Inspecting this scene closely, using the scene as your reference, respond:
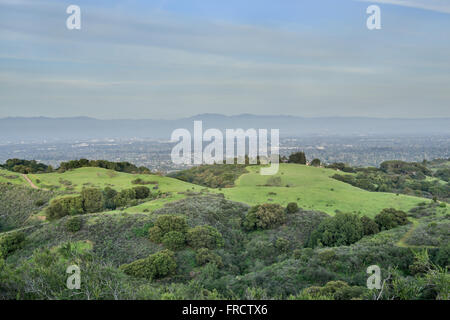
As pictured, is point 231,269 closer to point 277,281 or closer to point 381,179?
point 277,281

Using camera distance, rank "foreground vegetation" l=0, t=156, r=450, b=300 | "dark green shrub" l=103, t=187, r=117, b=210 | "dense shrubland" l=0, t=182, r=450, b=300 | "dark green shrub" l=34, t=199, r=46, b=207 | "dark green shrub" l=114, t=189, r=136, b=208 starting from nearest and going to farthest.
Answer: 1. "dense shrubland" l=0, t=182, r=450, b=300
2. "foreground vegetation" l=0, t=156, r=450, b=300
3. "dark green shrub" l=114, t=189, r=136, b=208
4. "dark green shrub" l=103, t=187, r=117, b=210
5. "dark green shrub" l=34, t=199, r=46, b=207

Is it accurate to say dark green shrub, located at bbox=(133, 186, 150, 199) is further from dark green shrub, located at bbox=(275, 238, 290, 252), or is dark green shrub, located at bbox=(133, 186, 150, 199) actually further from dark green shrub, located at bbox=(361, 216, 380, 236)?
dark green shrub, located at bbox=(361, 216, 380, 236)

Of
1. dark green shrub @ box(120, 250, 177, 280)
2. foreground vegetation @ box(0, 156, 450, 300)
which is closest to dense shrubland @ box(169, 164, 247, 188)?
foreground vegetation @ box(0, 156, 450, 300)

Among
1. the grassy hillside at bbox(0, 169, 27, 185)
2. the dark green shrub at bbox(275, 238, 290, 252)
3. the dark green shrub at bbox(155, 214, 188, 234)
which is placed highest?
the grassy hillside at bbox(0, 169, 27, 185)

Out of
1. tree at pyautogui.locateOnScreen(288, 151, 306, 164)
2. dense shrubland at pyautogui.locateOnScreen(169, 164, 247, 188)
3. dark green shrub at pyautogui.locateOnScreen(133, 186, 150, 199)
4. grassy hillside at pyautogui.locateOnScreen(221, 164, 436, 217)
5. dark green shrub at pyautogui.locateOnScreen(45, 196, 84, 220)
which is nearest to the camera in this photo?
dark green shrub at pyautogui.locateOnScreen(45, 196, 84, 220)

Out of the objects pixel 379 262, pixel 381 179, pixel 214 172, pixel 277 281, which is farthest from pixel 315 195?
pixel 214 172

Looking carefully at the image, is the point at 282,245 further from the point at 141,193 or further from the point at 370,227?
the point at 141,193
